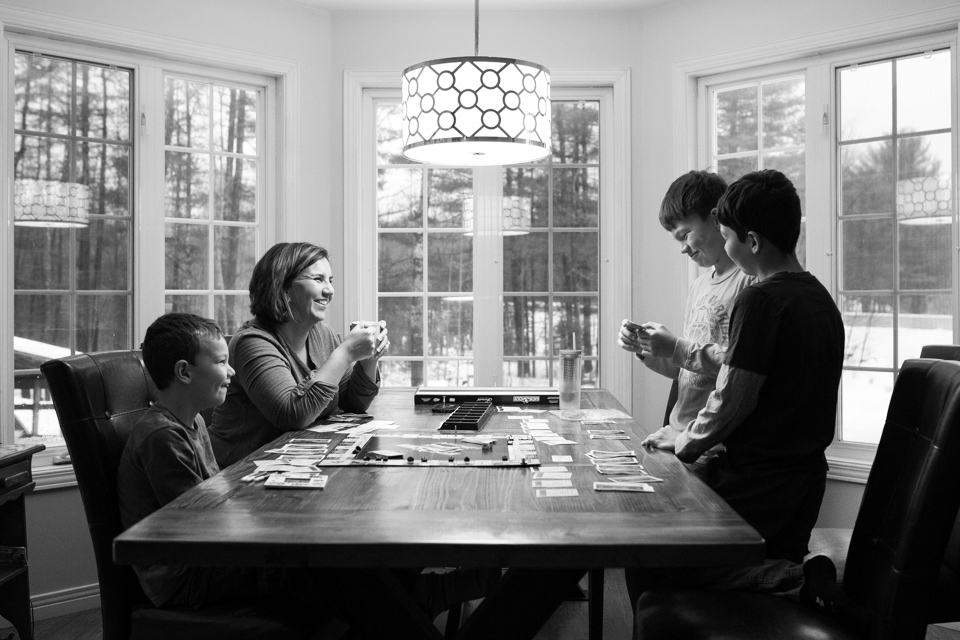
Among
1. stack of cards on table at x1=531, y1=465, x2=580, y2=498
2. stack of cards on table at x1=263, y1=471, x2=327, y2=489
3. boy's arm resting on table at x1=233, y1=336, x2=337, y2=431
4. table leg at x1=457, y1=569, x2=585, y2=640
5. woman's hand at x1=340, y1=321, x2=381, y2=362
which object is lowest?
table leg at x1=457, y1=569, x2=585, y2=640

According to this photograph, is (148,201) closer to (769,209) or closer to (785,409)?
(769,209)

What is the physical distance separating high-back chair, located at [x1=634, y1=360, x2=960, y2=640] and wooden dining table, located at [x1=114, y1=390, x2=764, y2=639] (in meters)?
0.24

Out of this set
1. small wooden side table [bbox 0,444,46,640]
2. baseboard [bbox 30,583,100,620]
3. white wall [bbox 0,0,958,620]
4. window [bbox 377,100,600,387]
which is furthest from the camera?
window [bbox 377,100,600,387]

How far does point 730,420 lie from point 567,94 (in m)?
2.85

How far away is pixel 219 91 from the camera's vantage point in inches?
156

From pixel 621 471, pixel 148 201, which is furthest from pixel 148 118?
pixel 621 471

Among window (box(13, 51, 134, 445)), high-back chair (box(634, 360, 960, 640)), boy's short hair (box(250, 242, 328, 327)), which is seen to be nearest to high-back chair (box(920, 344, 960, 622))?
high-back chair (box(634, 360, 960, 640))

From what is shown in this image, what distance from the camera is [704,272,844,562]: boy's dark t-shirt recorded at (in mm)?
1689

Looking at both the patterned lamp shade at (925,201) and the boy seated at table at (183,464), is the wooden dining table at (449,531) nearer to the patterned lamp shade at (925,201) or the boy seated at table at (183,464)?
the boy seated at table at (183,464)

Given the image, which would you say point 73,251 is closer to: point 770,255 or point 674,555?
point 770,255

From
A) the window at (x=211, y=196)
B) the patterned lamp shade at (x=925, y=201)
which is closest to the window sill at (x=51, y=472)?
the window at (x=211, y=196)

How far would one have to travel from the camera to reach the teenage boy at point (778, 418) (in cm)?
168

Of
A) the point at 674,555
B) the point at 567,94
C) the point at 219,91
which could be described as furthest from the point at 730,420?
the point at 219,91

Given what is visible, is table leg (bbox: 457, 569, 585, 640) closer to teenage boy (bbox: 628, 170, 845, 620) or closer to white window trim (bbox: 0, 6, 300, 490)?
teenage boy (bbox: 628, 170, 845, 620)
